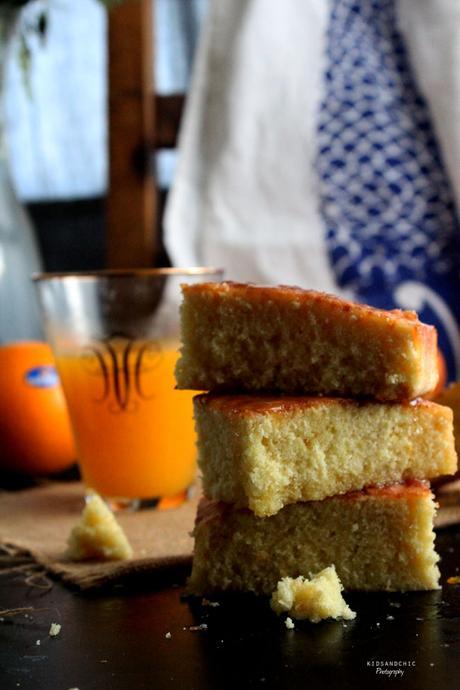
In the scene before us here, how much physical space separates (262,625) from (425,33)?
1.77 metres

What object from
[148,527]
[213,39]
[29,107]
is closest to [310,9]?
[213,39]

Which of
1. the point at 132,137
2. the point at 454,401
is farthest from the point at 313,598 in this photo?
the point at 132,137

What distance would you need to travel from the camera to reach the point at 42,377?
180cm

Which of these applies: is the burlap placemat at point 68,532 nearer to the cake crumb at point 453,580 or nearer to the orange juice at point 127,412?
the orange juice at point 127,412

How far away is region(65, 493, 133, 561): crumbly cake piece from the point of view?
1.22 metres

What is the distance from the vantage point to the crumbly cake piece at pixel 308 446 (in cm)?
101

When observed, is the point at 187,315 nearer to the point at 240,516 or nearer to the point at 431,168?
the point at 240,516

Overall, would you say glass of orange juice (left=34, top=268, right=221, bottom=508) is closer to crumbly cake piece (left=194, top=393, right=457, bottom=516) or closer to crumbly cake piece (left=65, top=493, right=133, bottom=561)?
crumbly cake piece (left=65, top=493, right=133, bottom=561)

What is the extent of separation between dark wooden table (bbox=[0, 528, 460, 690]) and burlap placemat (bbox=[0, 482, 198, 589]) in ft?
0.14

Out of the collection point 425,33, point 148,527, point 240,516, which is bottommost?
point 148,527

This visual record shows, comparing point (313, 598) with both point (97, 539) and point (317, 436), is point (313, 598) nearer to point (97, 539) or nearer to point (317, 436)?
point (317, 436)

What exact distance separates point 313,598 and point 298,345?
0.27m

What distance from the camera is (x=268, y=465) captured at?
1.01m

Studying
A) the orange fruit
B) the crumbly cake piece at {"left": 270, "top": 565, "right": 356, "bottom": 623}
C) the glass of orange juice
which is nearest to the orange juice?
the glass of orange juice
